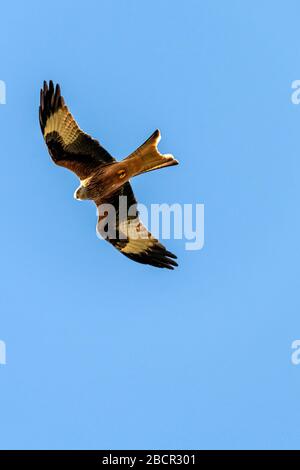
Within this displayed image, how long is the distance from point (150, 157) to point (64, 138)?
1349mm

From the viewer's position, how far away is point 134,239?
1102 cm

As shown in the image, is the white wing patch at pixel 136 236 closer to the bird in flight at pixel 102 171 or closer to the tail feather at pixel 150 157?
the bird in flight at pixel 102 171

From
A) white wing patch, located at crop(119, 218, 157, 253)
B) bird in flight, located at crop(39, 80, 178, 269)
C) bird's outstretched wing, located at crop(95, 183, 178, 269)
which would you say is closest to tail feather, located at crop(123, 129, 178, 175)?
bird in flight, located at crop(39, 80, 178, 269)

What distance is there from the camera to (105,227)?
1096 centimetres

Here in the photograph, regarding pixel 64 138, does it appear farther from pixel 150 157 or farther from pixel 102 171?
pixel 150 157

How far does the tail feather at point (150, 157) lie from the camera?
9.75 meters

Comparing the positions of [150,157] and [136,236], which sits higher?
[150,157]

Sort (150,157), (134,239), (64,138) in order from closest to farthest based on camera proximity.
A: (150,157)
(64,138)
(134,239)

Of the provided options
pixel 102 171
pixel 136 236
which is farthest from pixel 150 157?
pixel 136 236

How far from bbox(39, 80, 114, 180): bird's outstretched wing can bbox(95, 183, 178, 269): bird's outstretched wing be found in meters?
0.61

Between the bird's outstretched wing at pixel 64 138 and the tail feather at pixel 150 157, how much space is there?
2.08ft

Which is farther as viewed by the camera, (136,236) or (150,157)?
(136,236)

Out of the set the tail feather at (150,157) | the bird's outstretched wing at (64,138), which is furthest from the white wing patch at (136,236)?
the tail feather at (150,157)
